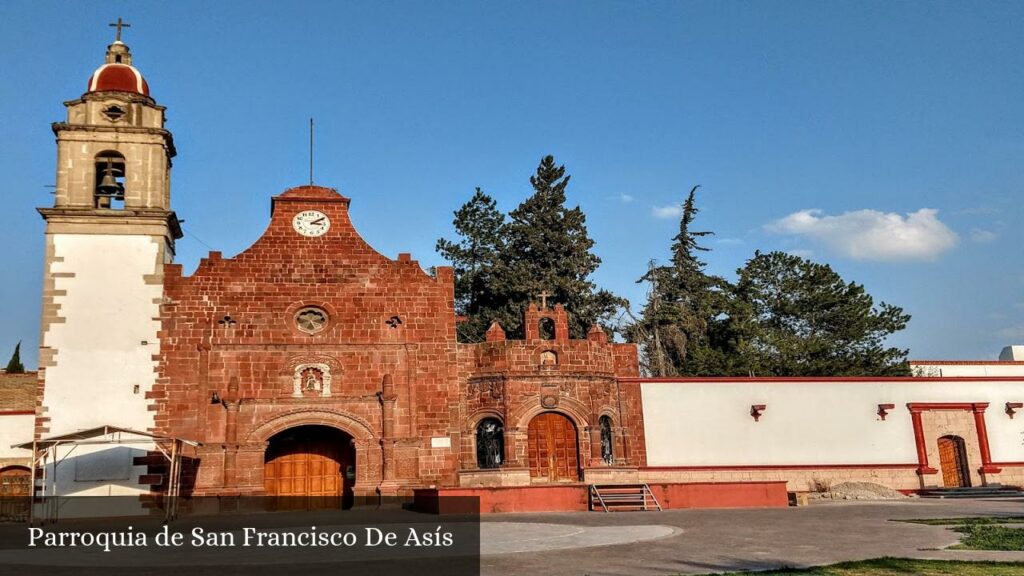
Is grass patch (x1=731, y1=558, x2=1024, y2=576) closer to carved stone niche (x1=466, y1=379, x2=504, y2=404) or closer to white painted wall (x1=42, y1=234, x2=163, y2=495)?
carved stone niche (x1=466, y1=379, x2=504, y2=404)

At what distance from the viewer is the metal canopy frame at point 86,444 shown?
21266 millimetres

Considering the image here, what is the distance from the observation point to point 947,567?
395 inches

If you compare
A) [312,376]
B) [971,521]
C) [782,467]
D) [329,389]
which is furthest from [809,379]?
[312,376]

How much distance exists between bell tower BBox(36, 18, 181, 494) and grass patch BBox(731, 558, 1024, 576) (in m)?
19.6

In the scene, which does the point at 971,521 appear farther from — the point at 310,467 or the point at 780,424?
the point at 310,467

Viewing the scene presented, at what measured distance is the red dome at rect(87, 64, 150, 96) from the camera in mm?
26281

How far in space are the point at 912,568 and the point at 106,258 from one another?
2241 centimetres

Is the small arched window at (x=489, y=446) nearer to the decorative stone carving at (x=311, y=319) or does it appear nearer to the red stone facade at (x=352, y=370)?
the red stone facade at (x=352, y=370)

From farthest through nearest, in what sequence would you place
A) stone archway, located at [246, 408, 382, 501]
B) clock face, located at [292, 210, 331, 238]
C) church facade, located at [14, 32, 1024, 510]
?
clock face, located at [292, 210, 331, 238] < stone archway, located at [246, 408, 382, 501] < church facade, located at [14, 32, 1024, 510]

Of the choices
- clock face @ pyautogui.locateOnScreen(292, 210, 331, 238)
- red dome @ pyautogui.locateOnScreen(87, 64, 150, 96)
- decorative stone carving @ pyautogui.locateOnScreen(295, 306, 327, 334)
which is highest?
red dome @ pyautogui.locateOnScreen(87, 64, 150, 96)

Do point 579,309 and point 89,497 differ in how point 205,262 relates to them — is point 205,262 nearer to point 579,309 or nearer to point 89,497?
point 89,497

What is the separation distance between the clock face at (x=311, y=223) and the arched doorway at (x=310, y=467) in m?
5.81

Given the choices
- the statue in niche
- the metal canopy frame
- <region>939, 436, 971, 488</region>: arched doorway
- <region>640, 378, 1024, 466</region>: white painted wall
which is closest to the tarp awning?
the metal canopy frame

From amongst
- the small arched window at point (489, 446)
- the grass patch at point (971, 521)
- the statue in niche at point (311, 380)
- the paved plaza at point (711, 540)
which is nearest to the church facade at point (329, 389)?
the statue in niche at point (311, 380)
